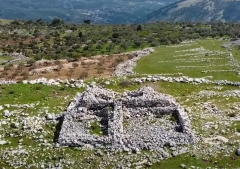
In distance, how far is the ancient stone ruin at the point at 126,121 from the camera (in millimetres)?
25281

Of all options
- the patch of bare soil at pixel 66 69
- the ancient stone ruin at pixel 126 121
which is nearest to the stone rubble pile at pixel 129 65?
the patch of bare soil at pixel 66 69

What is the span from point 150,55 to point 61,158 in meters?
33.0

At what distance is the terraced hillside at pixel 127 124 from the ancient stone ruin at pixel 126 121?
400 millimetres

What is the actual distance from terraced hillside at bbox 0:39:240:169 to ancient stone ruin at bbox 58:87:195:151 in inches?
15.7

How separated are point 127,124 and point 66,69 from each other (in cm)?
2456

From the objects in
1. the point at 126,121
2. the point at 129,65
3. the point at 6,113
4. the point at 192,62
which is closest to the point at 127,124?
the point at 126,121

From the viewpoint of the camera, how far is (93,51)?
64875 mm

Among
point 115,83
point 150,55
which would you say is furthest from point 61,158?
point 150,55

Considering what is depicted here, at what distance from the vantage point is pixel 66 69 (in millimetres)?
50656

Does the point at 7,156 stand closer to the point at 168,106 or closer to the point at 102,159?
the point at 102,159

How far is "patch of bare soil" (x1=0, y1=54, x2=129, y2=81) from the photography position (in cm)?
4794

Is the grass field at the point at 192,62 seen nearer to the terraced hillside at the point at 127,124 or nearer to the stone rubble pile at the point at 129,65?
the terraced hillside at the point at 127,124

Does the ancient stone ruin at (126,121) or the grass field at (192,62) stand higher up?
the grass field at (192,62)

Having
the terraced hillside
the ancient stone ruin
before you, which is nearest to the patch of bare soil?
the terraced hillside
